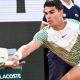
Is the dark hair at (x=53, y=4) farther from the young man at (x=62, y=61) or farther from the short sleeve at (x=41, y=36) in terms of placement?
the young man at (x=62, y=61)

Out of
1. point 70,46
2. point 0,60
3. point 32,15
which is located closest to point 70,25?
point 70,46

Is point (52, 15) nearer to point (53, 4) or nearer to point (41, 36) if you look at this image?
point (53, 4)

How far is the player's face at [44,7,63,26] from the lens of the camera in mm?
4152

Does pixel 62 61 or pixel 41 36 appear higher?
pixel 41 36

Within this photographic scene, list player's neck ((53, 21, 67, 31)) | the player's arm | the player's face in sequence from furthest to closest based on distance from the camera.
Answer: player's neck ((53, 21, 67, 31))
the player's face
the player's arm

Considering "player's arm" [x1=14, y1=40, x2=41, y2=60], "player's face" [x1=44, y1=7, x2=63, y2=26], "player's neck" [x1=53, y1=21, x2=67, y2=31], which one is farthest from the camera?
"player's neck" [x1=53, y1=21, x2=67, y2=31]

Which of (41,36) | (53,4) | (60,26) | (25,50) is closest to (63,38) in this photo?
(60,26)

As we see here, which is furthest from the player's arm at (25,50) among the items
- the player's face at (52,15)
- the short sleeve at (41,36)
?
the player's face at (52,15)

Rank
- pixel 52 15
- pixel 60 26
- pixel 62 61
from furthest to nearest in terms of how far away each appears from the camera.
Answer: pixel 62 61, pixel 60 26, pixel 52 15

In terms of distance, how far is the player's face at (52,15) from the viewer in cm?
415

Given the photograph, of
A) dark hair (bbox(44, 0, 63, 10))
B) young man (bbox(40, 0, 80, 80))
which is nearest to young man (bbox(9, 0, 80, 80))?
dark hair (bbox(44, 0, 63, 10))

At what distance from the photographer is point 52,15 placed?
164 inches

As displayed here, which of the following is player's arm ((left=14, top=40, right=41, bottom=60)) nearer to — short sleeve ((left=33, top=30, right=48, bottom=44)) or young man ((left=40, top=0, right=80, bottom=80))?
short sleeve ((left=33, top=30, right=48, bottom=44))

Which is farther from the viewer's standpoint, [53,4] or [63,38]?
[63,38]
